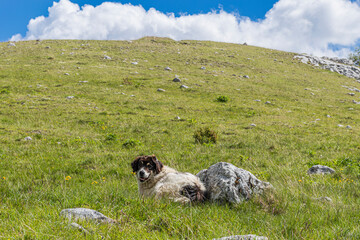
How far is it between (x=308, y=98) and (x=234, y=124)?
16.1 meters

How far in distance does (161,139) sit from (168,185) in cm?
793

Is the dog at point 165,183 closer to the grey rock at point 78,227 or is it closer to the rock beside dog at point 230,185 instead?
the rock beside dog at point 230,185

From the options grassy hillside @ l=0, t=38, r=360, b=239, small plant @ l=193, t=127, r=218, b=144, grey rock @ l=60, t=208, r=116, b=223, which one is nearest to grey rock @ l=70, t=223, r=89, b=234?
grassy hillside @ l=0, t=38, r=360, b=239

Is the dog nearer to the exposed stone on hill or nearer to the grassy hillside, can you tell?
the grassy hillside

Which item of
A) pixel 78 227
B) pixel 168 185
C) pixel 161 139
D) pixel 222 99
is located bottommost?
pixel 78 227

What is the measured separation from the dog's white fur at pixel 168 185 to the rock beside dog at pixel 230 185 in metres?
0.24

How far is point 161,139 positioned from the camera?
1264 cm

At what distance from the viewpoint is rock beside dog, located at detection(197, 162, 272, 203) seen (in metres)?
4.55

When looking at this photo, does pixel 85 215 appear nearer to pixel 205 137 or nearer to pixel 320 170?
pixel 320 170

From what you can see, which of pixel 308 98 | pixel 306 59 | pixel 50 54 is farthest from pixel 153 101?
pixel 306 59

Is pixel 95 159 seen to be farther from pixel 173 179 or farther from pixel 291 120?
pixel 291 120

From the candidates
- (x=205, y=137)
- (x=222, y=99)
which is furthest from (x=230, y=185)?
(x=222, y=99)

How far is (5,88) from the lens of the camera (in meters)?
22.1

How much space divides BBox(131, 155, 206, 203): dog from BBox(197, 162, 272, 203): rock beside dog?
0.23m
